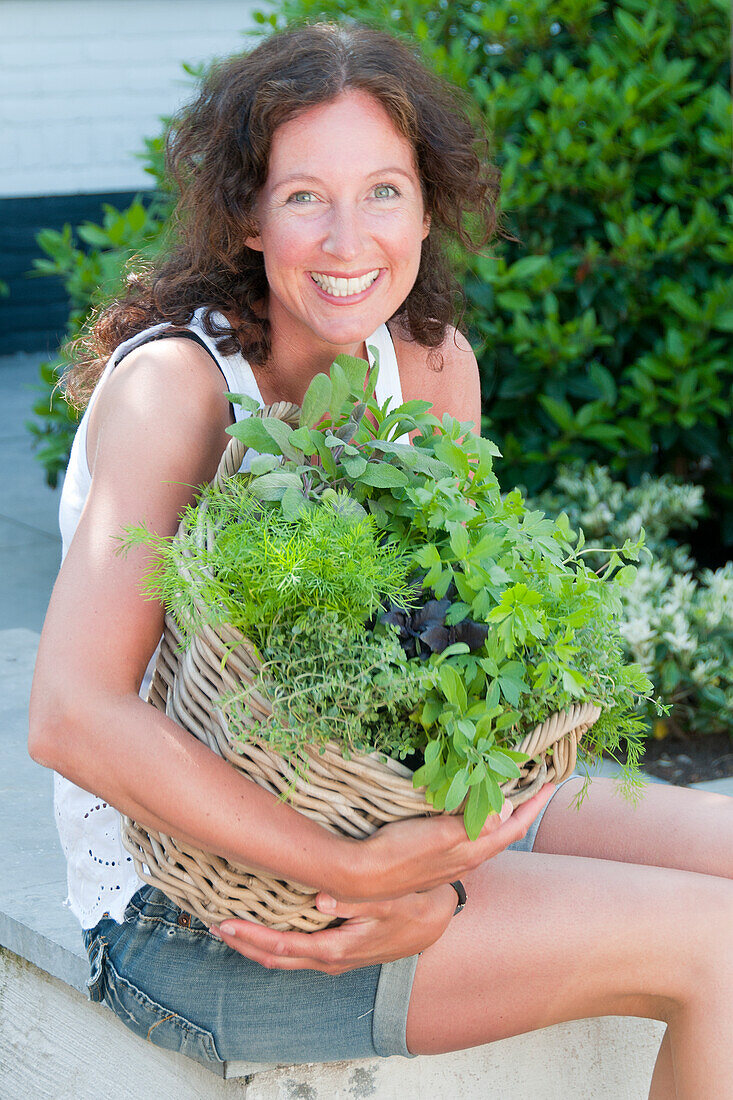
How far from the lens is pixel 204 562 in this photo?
127 cm

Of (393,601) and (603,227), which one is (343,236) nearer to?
(393,601)

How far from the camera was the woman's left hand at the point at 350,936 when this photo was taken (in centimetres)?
139

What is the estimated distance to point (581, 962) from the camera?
1533 mm

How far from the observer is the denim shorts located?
59.0 inches

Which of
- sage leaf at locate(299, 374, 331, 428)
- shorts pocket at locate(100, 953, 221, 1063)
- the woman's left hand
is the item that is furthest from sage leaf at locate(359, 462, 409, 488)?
shorts pocket at locate(100, 953, 221, 1063)

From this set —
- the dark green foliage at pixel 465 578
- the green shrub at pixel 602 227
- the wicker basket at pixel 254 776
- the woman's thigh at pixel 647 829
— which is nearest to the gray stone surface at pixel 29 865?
the wicker basket at pixel 254 776

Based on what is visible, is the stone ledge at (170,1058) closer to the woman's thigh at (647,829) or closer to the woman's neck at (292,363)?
the woman's thigh at (647,829)

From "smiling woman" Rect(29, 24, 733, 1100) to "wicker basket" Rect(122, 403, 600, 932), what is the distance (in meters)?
0.03

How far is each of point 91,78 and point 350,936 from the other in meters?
7.11

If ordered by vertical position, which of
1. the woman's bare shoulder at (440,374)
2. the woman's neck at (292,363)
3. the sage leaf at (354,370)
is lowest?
the woman's bare shoulder at (440,374)

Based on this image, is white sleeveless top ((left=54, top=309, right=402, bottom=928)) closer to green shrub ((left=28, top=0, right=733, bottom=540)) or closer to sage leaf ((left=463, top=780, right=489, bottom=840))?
sage leaf ((left=463, top=780, right=489, bottom=840))

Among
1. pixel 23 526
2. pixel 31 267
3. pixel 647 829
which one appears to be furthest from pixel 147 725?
pixel 31 267

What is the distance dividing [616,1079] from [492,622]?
95cm

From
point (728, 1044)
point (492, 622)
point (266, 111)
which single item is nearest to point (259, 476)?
point (492, 622)
